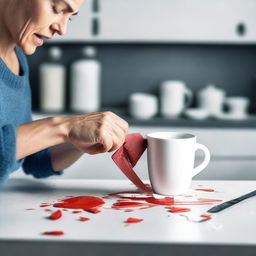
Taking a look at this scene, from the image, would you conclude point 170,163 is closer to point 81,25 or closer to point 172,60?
point 81,25

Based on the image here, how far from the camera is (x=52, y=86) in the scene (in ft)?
9.41

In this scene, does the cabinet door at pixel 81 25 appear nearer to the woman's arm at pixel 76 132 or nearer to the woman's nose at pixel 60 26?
the woman's nose at pixel 60 26

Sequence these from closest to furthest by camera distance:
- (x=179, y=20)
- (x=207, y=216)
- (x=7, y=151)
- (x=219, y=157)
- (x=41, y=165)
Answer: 1. (x=207, y=216)
2. (x=7, y=151)
3. (x=41, y=165)
4. (x=219, y=157)
5. (x=179, y=20)

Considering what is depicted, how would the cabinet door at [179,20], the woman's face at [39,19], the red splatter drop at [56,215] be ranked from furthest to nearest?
the cabinet door at [179,20], the woman's face at [39,19], the red splatter drop at [56,215]

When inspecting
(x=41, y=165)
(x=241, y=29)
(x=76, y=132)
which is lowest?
(x=41, y=165)

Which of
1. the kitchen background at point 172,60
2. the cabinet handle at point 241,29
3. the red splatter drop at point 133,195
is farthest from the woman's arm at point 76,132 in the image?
the cabinet handle at point 241,29

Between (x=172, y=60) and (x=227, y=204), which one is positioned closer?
(x=227, y=204)

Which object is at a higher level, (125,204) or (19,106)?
(19,106)

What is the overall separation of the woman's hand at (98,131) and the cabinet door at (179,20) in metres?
1.74

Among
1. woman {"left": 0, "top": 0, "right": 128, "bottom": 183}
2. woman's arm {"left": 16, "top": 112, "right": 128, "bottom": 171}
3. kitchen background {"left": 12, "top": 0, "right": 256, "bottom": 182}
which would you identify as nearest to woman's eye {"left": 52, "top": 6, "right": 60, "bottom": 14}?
woman {"left": 0, "top": 0, "right": 128, "bottom": 183}

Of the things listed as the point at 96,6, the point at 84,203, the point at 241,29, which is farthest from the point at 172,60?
the point at 84,203

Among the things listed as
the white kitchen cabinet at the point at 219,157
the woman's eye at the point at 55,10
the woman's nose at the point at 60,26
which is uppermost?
the woman's eye at the point at 55,10

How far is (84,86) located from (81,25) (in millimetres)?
331

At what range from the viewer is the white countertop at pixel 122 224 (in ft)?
2.78
